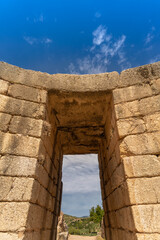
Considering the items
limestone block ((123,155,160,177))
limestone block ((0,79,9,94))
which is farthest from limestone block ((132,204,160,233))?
limestone block ((0,79,9,94))

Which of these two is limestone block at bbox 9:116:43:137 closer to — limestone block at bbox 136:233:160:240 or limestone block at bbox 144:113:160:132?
limestone block at bbox 144:113:160:132

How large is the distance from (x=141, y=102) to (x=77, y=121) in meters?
1.90

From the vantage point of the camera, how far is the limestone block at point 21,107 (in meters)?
2.80

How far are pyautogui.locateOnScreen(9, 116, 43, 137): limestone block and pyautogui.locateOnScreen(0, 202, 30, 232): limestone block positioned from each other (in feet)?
3.64

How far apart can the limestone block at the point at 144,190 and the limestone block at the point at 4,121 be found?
2244mm

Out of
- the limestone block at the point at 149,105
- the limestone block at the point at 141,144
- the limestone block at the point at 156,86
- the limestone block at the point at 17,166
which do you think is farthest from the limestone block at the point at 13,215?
the limestone block at the point at 156,86

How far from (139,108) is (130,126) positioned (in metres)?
0.42

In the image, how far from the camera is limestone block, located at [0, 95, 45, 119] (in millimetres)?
2803

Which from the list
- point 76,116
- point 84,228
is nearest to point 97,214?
point 84,228

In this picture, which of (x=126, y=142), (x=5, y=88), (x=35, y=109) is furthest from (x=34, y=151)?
(x=126, y=142)

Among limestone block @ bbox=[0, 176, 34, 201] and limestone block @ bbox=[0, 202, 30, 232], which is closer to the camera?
limestone block @ bbox=[0, 202, 30, 232]

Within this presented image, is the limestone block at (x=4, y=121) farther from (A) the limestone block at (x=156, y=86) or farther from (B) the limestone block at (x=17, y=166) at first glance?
(A) the limestone block at (x=156, y=86)

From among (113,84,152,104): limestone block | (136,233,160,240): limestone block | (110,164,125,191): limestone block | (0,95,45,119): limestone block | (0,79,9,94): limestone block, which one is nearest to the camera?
(136,233,160,240): limestone block

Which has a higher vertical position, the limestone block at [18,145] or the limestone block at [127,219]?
the limestone block at [18,145]
